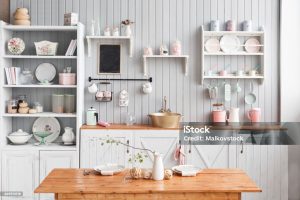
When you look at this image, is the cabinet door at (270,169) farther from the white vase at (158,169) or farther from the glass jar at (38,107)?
the glass jar at (38,107)

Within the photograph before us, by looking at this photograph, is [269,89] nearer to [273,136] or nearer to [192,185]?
[273,136]

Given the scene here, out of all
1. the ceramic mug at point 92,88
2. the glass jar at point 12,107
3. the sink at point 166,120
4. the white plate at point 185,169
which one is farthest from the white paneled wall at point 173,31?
the white plate at point 185,169

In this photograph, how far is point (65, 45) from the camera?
5039 mm

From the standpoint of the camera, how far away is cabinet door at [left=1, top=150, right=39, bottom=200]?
469 centimetres

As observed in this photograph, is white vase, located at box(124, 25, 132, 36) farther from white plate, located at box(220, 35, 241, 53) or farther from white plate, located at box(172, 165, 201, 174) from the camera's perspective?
white plate, located at box(172, 165, 201, 174)

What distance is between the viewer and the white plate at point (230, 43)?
5.00 m

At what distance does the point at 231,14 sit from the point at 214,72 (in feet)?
2.33

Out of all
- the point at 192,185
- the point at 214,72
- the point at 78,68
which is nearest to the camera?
the point at 192,185

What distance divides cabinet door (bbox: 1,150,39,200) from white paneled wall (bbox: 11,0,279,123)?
47.0 inches

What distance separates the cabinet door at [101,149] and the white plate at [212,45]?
1.35 m

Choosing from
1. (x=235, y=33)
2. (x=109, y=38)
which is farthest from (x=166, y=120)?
(x=235, y=33)

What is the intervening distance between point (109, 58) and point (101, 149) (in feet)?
3.59

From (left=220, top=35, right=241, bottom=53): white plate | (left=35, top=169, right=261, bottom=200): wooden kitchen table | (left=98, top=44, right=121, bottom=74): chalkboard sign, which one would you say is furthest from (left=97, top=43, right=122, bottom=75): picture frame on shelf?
(left=35, top=169, right=261, bottom=200): wooden kitchen table

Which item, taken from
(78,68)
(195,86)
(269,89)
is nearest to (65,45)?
(78,68)
